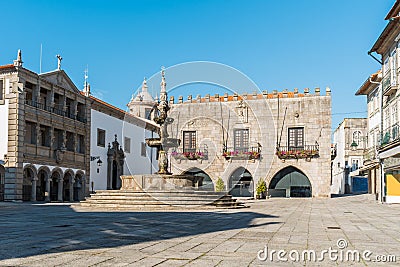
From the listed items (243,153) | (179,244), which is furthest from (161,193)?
(243,153)

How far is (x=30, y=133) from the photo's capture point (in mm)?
30219

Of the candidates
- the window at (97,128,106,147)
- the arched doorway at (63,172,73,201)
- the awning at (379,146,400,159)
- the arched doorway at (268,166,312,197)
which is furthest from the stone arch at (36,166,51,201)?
the awning at (379,146,400,159)

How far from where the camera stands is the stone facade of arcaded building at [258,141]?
40312 mm

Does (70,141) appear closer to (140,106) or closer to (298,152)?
(298,152)

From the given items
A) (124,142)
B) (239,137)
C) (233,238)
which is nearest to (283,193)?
(239,137)

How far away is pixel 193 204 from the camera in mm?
18266

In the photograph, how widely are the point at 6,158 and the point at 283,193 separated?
77.5ft

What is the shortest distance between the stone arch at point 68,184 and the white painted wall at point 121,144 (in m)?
2.48

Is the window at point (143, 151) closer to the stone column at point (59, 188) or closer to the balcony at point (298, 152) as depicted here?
the balcony at point (298, 152)

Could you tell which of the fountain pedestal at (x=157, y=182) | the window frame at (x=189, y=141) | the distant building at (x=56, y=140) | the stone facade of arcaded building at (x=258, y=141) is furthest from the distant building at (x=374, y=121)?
the distant building at (x=56, y=140)

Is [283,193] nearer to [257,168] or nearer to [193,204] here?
[257,168]

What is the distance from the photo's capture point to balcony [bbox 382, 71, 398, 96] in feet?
84.6

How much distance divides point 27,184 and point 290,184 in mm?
22071

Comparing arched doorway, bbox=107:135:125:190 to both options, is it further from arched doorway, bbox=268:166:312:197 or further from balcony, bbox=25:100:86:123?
arched doorway, bbox=268:166:312:197
